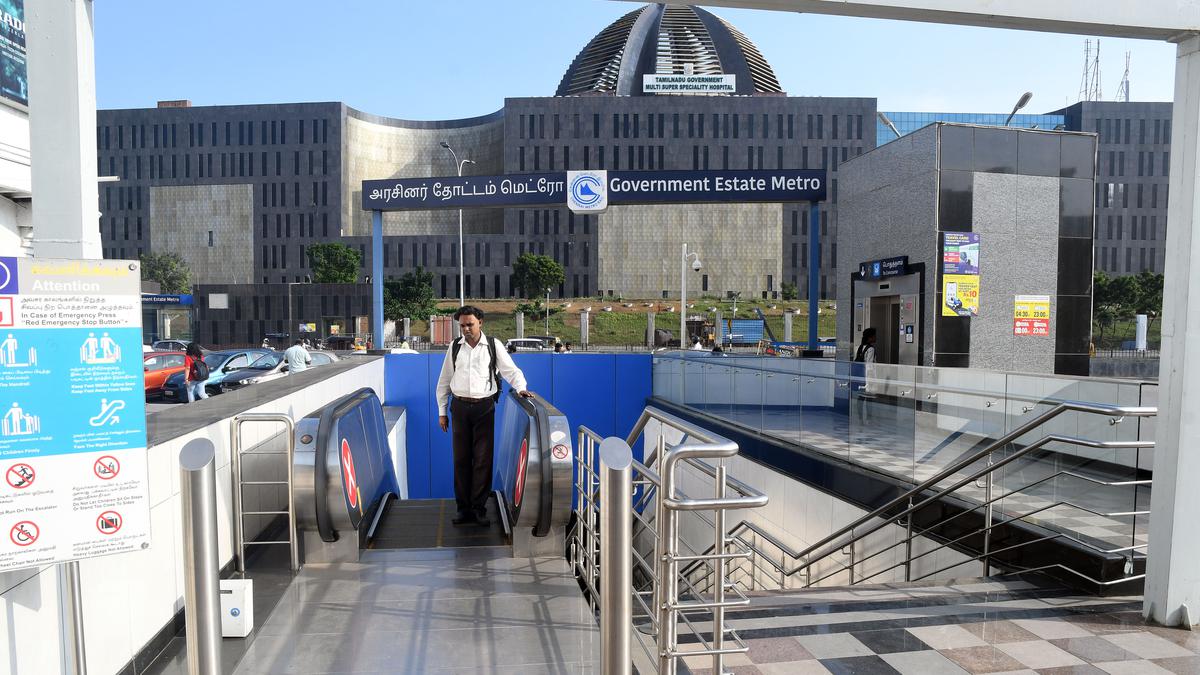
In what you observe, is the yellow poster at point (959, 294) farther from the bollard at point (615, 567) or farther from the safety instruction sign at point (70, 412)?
the safety instruction sign at point (70, 412)

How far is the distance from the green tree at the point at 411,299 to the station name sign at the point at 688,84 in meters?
32.2

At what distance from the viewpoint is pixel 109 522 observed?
121 inches

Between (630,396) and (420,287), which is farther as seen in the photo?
(420,287)

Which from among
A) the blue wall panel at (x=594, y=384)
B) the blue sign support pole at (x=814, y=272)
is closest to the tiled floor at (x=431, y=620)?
the blue wall panel at (x=594, y=384)

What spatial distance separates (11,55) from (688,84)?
67.2 meters

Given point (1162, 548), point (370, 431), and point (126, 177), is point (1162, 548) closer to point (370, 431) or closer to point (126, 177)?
point (370, 431)

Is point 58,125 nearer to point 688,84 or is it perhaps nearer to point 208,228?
point 688,84

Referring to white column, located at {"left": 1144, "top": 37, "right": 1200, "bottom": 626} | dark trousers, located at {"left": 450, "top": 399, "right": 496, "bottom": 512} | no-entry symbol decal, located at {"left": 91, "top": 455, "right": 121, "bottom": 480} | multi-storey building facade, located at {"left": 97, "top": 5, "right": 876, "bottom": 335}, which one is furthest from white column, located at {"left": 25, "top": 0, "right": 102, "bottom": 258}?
multi-storey building facade, located at {"left": 97, "top": 5, "right": 876, "bottom": 335}

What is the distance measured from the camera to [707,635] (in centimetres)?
446

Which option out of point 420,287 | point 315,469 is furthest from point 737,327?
point 315,469

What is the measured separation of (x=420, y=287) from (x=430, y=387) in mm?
47381

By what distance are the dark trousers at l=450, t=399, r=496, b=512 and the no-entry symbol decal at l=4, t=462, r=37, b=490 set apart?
374cm

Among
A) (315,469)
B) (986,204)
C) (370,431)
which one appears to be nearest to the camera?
(315,469)

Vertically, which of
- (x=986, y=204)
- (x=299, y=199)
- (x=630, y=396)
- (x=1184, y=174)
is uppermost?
(x=299, y=199)
